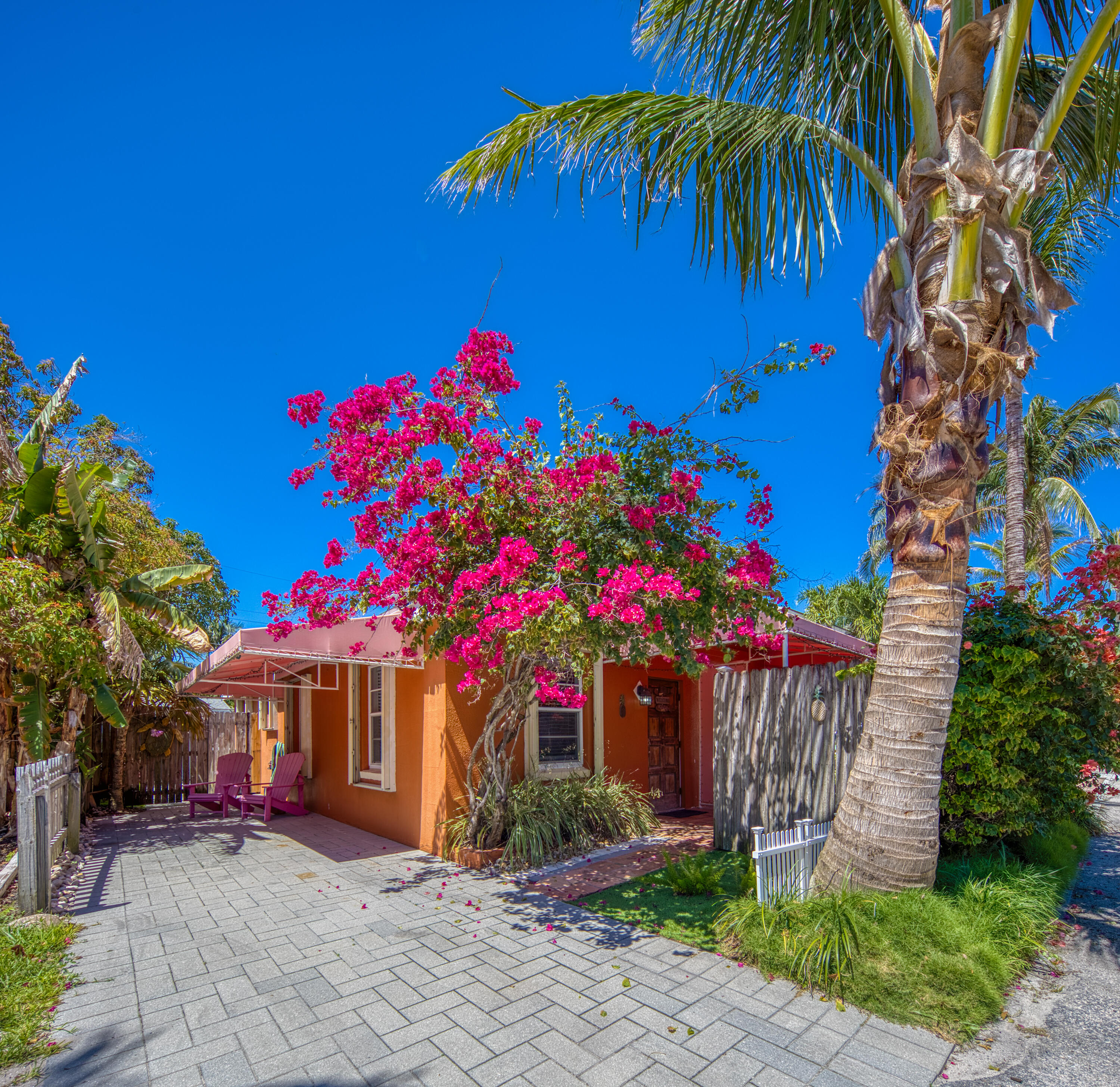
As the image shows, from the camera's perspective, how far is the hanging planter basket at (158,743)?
13.6m

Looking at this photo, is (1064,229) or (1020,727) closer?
(1020,727)

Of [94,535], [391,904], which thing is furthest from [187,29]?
[391,904]

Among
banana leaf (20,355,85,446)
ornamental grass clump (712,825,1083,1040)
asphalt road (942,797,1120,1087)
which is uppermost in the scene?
banana leaf (20,355,85,446)

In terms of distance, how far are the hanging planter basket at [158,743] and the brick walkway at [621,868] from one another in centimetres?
1085

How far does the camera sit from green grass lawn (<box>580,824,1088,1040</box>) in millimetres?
3783

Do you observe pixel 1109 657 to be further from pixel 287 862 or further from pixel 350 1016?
pixel 287 862

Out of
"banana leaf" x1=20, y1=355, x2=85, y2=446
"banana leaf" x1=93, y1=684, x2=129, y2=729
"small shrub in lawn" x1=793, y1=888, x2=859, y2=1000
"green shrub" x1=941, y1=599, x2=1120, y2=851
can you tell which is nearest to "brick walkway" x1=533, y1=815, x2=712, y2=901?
"small shrub in lawn" x1=793, y1=888, x2=859, y2=1000

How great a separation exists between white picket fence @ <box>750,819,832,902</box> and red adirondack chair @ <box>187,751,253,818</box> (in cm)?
952

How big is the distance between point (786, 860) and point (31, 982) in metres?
5.39

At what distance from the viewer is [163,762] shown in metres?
13.9

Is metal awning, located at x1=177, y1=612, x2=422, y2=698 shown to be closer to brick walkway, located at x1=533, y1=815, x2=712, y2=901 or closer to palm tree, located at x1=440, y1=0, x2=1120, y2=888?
brick walkway, located at x1=533, y1=815, x2=712, y2=901

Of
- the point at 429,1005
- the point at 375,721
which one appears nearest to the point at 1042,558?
the point at 375,721

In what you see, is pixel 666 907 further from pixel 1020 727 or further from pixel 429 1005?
pixel 1020 727

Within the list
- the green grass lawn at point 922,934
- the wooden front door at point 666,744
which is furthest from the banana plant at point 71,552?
the wooden front door at point 666,744
